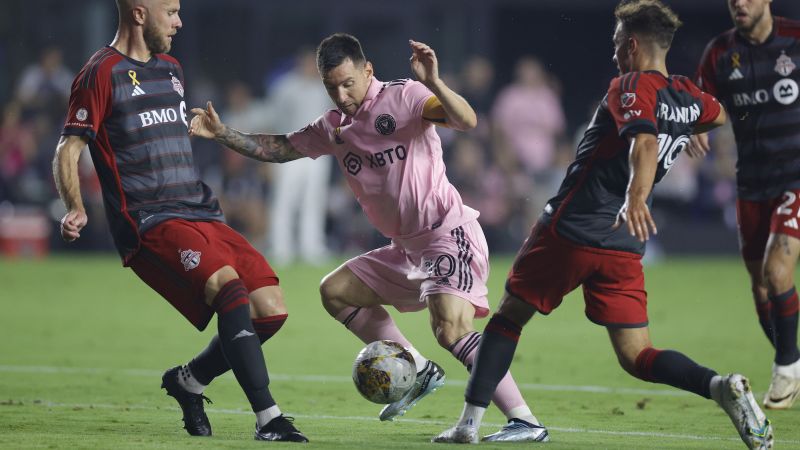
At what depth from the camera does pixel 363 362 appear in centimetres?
712

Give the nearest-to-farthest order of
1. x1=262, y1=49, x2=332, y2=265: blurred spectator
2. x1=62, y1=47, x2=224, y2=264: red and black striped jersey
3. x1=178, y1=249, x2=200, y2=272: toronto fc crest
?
1. x1=178, y1=249, x2=200, y2=272: toronto fc crest
2. x1=62, y1=47, x2=224, y2=264: red and black striped jersey
3. x1=262, y1=49, x2=332, y2=265: blurred spectator

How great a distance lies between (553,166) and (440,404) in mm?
12897

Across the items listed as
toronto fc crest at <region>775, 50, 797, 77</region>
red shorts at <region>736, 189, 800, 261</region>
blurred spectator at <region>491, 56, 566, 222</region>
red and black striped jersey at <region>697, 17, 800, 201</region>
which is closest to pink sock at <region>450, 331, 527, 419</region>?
red shorts at <region>736, 189, 800, 261</region>

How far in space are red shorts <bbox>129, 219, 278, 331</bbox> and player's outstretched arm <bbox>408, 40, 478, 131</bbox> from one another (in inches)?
50.4

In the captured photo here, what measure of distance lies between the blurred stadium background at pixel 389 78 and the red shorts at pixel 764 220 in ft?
38.7

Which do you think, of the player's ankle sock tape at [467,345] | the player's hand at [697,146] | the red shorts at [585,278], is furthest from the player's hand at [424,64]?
the player's hand at [697,146]

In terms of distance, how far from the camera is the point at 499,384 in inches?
273

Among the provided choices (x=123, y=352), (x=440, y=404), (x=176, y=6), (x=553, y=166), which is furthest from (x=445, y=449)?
(x=553, y=166)

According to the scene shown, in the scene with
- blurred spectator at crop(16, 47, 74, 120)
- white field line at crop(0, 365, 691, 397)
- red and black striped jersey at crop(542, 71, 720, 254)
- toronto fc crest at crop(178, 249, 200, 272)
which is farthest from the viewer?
blurred spectator at crop(16, 47, 74, 120)

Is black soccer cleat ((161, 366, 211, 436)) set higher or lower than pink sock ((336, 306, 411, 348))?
lower

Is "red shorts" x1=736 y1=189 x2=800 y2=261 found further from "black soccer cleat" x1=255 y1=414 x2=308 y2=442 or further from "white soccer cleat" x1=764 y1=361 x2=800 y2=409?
"black soccer cleat" x1=255 y1=414 x2=308 y2=442

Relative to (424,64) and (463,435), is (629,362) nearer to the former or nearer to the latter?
(463,435)

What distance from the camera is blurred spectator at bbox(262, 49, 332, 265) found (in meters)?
19.3

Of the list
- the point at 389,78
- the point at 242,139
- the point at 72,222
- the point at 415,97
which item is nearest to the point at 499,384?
the point at 415,97
